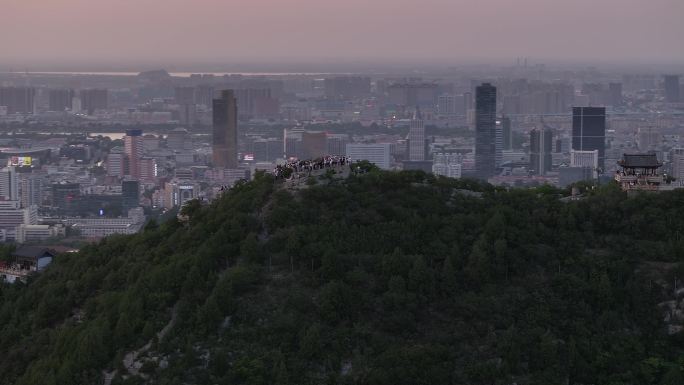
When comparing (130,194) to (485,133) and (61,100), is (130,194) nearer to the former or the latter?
(485,133)

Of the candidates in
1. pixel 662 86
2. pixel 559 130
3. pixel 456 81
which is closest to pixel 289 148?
pixel 559 130

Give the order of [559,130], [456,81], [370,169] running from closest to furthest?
[370,169], [559,130], [456,81]

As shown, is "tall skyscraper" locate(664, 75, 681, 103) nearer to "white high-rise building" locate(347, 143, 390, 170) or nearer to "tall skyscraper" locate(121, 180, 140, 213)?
"white high-rise building" locate(347, 143, 390, 170)

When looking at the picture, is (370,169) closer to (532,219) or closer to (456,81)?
(532,219)

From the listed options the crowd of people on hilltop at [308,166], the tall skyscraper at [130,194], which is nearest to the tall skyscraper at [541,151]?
the tall skyscraper at [130,194]

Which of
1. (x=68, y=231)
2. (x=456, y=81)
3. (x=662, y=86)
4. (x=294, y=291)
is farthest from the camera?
(x=456, y=81)

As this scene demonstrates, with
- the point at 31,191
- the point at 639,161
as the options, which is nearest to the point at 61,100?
the point at 31,191
